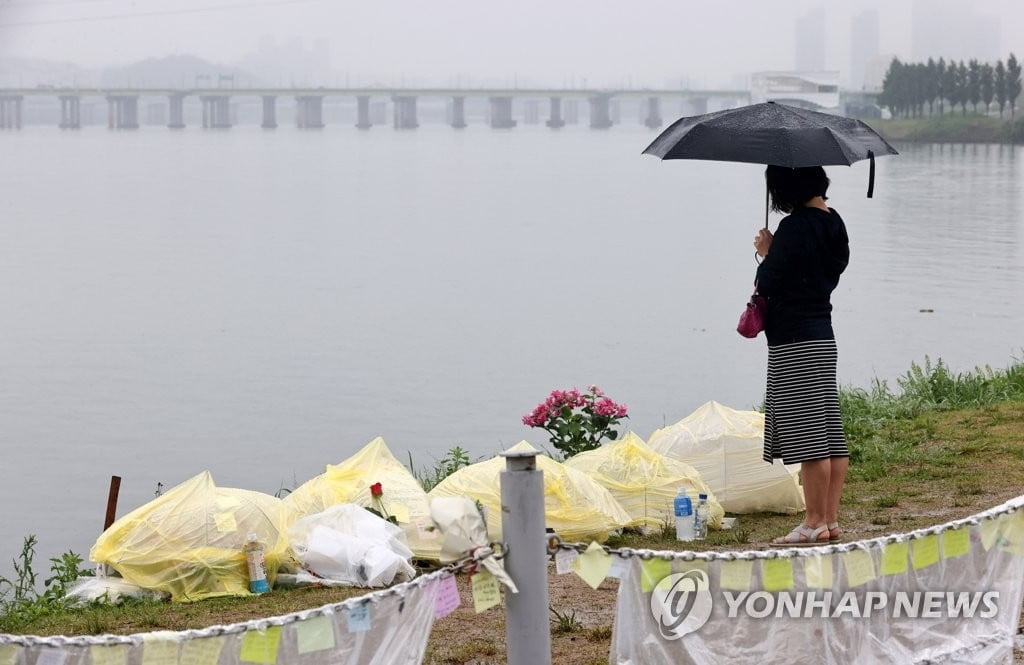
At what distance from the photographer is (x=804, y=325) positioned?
5688 mm

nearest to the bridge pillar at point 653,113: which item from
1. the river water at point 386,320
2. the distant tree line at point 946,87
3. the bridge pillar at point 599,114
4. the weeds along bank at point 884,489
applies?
the bridge pillar at point 599,114

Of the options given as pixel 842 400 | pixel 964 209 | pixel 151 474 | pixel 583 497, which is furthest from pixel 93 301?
pixel 964 209

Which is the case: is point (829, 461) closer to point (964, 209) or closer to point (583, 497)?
point (583, 497)

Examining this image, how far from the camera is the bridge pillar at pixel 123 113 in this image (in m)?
164

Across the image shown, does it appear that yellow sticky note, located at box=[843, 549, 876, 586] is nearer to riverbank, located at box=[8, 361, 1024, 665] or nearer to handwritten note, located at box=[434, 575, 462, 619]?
riverbank, located at box=[8, 361, 1024, 665]

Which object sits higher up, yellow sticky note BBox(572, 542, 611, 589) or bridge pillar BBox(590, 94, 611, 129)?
bridge pillar BBox(590, 94, 611, 129)

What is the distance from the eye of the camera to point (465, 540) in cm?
415

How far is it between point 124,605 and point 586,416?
3.59m

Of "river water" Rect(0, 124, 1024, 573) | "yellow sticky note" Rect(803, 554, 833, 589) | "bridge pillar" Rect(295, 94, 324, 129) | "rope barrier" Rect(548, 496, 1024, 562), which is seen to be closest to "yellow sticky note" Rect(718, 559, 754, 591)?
"rope barrier" Rect(548, 496, 1024, 562)

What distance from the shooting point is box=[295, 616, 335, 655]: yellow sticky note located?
3.41m

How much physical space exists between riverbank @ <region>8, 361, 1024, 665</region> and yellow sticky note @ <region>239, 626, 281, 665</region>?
51.9 inches

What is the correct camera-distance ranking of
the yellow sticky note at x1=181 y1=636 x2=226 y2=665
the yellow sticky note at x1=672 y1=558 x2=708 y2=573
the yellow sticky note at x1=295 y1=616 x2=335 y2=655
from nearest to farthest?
the yellow sticky note at x1=181 y1=636 x2=226 y2=665
the yellow sticky note at x1=295 y1=616 x2=335 y2=655
the yellow sticky note at x1=672 y1=558 x2=708 y2=573

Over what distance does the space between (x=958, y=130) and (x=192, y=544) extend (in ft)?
380

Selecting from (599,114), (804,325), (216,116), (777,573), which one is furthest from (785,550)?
(216,116)
